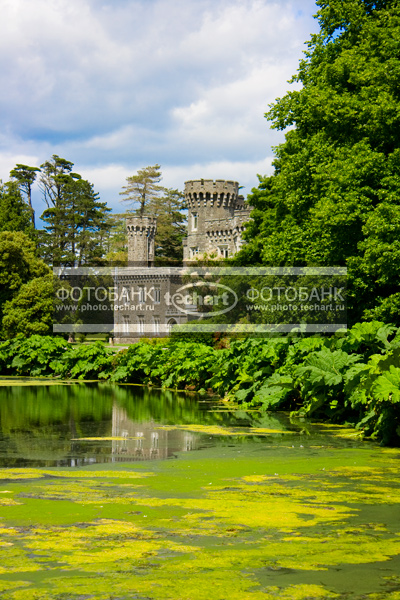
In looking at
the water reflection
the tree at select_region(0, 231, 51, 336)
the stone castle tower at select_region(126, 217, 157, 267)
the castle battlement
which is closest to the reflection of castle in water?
the water reflection

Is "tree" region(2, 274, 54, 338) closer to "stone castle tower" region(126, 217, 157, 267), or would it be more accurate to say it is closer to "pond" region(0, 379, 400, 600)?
"pond" region(0, 379, 400, 600)

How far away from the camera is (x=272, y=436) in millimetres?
11250

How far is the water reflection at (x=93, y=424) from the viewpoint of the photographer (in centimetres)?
940

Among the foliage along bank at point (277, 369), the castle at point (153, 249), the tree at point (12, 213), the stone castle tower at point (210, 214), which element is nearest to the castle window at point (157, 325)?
the castle at point (153, 249)

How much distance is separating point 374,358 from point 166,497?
477 centimetres

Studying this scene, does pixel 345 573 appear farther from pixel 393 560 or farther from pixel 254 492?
pixel 254 492

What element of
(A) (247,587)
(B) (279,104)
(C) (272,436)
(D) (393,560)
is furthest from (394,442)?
(B) (279,104)

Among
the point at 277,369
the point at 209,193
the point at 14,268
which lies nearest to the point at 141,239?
the point at 209,193

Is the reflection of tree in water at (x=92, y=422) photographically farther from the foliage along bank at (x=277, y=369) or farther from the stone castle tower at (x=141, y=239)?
the stone castle tower at (x=141, y=239)

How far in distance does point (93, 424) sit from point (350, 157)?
10.4 m

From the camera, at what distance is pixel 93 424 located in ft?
42.9

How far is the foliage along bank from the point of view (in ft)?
34.2
